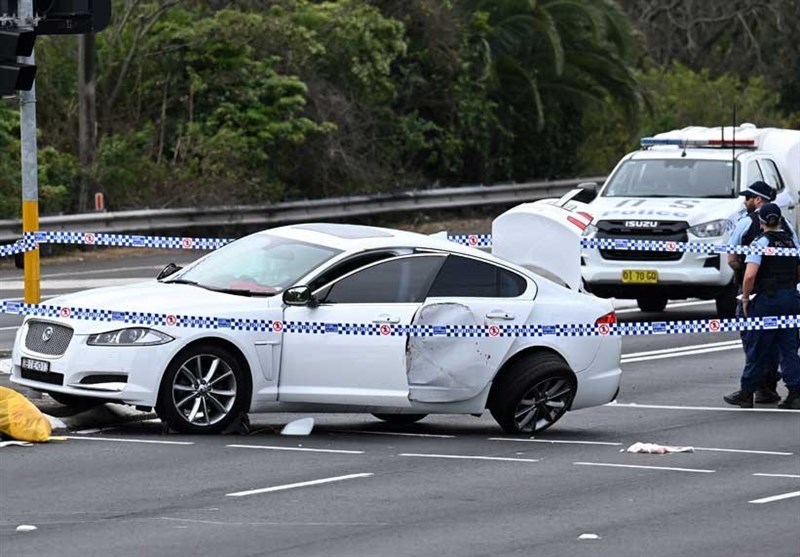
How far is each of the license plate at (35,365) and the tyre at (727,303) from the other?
424 inches

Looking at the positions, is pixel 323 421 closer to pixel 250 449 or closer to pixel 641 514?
pixel 250 449

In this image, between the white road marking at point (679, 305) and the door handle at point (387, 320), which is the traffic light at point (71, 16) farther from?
the white road marking at point (679, 305)

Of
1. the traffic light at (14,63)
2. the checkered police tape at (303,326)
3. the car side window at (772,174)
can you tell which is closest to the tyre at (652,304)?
the car side window at (772,174)

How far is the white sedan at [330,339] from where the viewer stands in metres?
12.8

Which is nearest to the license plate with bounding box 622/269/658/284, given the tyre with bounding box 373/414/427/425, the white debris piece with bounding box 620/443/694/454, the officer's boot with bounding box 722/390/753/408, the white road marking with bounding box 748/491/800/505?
the officer's boot with bounding box 722/390/753/408

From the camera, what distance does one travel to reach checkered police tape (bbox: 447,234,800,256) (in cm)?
1530

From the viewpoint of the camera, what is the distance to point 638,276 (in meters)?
21.5

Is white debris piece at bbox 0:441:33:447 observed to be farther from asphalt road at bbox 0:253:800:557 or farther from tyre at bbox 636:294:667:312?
tyre at bbox 636:294:667:312

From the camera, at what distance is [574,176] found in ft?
140

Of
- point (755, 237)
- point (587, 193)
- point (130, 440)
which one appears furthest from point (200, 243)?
point (587, 193)

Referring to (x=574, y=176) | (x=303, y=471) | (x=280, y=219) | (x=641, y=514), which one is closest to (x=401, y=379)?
(x=303, y=471)

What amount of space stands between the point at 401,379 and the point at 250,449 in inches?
50.3

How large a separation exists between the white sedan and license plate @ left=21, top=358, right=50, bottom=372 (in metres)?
0.01

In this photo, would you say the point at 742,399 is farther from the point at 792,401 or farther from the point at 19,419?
the point at 19,419
